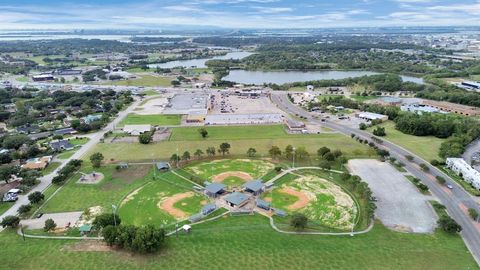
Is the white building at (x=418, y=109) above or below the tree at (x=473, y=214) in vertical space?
above

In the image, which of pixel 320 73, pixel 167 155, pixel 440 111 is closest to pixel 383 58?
pixel 320 73

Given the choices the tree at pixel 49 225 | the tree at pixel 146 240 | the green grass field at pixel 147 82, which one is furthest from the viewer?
the green grass field at pixel 147 82

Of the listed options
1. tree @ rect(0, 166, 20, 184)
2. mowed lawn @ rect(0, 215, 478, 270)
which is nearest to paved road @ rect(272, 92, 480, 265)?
mowed lawn @ rect(0, 215, 478, 270)

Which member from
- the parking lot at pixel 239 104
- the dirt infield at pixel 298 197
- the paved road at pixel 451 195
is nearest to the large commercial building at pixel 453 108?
the paved road at pixel 451 195

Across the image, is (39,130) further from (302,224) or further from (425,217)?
(425,217)

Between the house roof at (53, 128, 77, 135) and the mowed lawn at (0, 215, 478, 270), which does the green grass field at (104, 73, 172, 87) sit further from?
the mowed lawn at (0, 215, 478, 270)

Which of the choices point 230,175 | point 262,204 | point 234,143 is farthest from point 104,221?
point 234,143

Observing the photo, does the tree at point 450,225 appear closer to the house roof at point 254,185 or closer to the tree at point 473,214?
the tree at point 473,214
